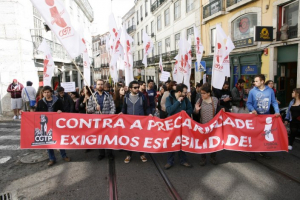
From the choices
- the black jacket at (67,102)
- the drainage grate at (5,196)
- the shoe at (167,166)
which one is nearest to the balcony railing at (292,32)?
the shoe at (167,166)

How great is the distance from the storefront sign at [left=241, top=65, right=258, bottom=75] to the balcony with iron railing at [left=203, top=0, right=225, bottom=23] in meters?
4.64

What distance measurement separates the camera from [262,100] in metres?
5.27

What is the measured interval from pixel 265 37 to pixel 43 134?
12.3m

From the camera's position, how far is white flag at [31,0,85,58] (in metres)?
4.74

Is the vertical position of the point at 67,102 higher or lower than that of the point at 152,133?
higher

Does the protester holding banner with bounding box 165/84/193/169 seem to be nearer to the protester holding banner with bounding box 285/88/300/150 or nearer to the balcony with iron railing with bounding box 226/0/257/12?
the protester holding banner with bounding box 285/88/300/150

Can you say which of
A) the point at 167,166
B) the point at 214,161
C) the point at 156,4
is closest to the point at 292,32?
the point at 214,161

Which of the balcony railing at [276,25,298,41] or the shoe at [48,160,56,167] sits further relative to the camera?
the balcony railing at [276,25,298,41]

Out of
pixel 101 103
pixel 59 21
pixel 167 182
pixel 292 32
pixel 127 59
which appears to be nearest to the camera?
pixel 167 182

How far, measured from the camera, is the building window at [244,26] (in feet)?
49.2

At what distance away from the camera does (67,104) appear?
248 inches

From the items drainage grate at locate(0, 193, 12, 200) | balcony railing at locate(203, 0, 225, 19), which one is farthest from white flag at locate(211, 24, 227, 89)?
balcony railing at locate(203, 0, 225, 19)

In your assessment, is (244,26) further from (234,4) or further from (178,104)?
(178,104)

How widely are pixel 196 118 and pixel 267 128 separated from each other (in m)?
1.58
